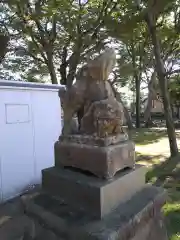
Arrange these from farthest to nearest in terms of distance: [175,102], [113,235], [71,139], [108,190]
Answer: [175,102] → [71,139] → [108,190] → [113,235]

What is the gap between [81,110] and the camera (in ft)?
7.13

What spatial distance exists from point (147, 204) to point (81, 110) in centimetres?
97

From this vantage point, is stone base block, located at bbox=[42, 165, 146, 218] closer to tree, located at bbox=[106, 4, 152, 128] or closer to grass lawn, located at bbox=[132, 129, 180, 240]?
grass lawn, located at bbox=[132, 129, 180, 240]

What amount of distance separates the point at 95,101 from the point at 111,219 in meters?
0.91

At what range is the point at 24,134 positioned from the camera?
430 cm

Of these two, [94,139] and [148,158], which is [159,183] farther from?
[94,139]

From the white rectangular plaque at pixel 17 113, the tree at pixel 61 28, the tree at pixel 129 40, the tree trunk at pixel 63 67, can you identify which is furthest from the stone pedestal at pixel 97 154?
the tree trunk at pixel 63 67

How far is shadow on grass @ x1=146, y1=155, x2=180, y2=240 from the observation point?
317 cm

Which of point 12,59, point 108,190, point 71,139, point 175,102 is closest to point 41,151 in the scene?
point 71,139

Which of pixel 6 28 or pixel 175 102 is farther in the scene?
pixel 175 102

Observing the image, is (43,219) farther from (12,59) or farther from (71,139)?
(12,59)

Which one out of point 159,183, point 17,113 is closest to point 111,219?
point 17,113

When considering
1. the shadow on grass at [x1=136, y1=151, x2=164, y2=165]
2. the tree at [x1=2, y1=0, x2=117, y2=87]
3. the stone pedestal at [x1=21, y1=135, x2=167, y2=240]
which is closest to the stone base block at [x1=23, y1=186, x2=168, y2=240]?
the stone pedestal at [x1=21, y1=135, x2=167, y2=240]

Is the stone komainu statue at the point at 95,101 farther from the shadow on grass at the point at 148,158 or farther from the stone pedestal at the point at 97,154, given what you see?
the shadow on grass at the point at 148,158
